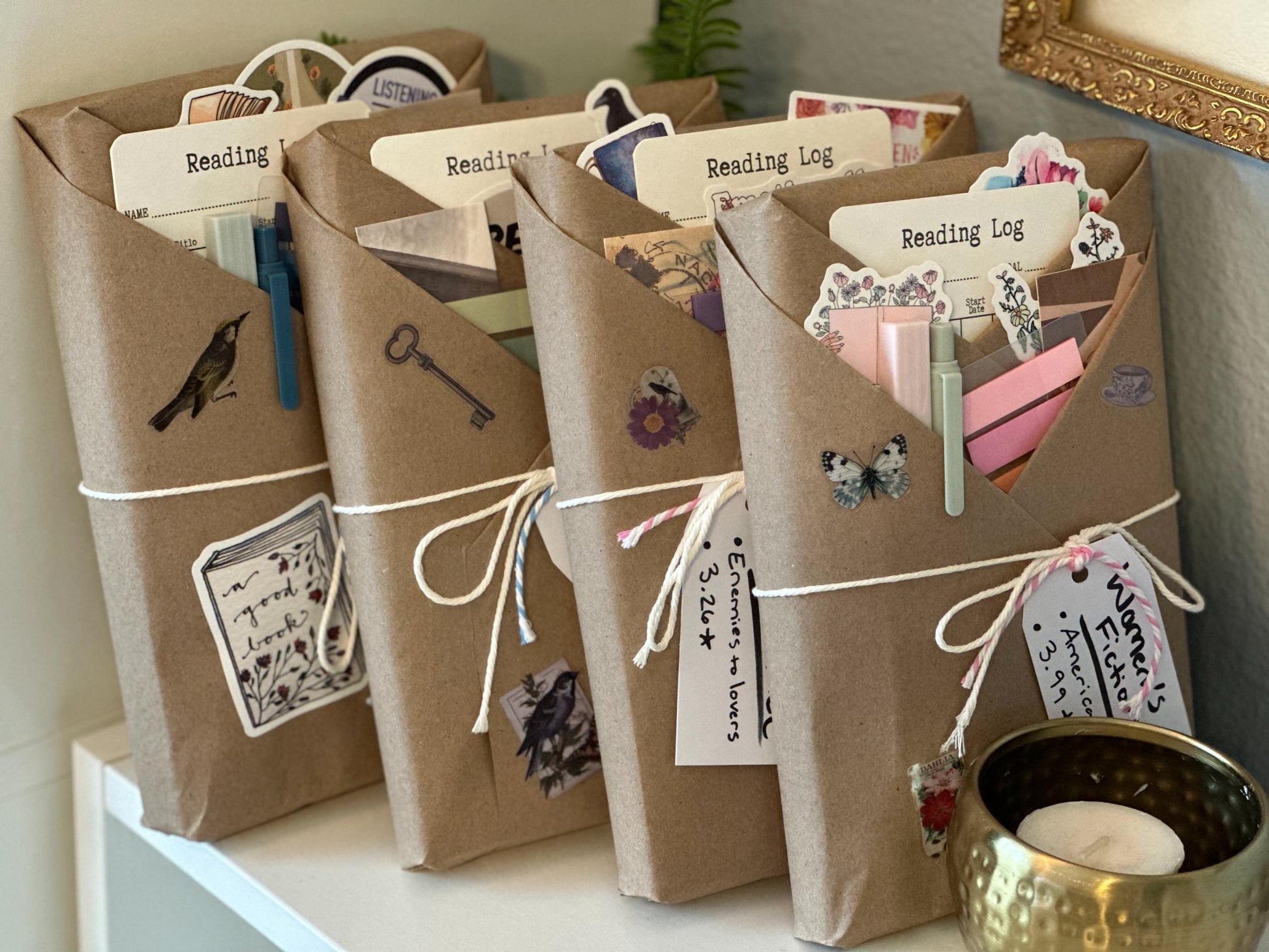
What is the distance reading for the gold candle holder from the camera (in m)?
0.54

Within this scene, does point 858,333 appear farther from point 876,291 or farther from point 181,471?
point 181,471

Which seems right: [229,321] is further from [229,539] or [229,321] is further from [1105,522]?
[1105,522]

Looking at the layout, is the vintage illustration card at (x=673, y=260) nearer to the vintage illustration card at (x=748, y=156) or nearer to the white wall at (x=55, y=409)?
the vintage illustration card at (x=748, y=156)

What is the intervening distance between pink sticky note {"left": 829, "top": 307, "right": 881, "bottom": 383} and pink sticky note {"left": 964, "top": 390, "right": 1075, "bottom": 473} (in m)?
0.07

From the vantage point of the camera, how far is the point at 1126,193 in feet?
2.20

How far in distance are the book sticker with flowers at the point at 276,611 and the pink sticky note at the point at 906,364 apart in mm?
360

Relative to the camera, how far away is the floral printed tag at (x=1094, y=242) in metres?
0.66

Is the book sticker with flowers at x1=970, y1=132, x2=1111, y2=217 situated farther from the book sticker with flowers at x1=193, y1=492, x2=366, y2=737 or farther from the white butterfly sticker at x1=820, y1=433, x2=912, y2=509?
the book sticker with flowers at x1=193, y1=492, x2=366, y2=737

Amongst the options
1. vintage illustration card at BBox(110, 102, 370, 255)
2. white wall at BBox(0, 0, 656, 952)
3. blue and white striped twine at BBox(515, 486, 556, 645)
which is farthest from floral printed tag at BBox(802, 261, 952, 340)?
white wall at BBox(0, 0, 656, 952)

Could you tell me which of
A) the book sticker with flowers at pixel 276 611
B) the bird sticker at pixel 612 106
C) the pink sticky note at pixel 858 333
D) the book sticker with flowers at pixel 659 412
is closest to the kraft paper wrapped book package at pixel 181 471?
the book sticker with flowers at pixel 276 611

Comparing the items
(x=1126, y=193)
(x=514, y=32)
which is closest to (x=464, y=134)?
(x=514, y=32)

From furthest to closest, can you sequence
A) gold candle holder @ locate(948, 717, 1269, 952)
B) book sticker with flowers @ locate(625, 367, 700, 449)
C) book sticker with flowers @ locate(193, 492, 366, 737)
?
book sticker with flowers @ locate(193, 492, 366, 737)
book sticker with flowers @ locate(625, 367, 700, 449)
gold candle holder @ locate(948, 717, 1269, 952)

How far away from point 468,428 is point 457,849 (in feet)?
0.81

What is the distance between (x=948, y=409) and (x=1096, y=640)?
167 millimetres
